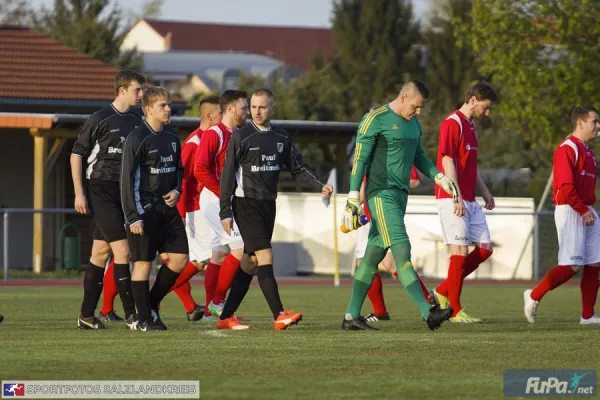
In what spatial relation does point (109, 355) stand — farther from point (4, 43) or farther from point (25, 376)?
point (4, 43)

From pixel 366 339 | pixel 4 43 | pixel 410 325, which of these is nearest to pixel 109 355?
pixel 366 339

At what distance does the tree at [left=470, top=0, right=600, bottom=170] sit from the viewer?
96.7ft

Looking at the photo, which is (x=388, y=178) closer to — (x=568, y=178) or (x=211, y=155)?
(x=568, y=178)

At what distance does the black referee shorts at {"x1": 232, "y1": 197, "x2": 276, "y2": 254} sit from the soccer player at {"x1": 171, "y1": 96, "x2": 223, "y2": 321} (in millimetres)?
2053

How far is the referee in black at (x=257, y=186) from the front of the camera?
11.6 metres

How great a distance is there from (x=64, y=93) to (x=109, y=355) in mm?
20537

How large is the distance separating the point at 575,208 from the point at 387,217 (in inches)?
86.3

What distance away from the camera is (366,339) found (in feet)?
34.9

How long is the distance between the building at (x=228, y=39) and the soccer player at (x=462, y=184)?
86613 millimetres

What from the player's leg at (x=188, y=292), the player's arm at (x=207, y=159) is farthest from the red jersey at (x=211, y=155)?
the player's leg at (x=188, y=292)

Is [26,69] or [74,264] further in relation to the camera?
[26,69]

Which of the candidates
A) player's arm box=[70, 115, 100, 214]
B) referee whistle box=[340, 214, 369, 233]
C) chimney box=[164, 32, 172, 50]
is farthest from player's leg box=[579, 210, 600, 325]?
chimney box=[164, 32, 172, 50]

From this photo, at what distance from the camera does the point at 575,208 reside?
12750 mm

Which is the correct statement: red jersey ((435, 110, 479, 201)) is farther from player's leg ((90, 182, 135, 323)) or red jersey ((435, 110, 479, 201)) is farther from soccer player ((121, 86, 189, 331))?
player's leg ((90, 182, 135, 323))
